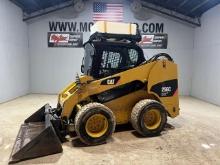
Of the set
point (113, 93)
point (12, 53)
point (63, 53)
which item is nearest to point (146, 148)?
point (113, 93)

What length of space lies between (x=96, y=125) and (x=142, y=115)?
2.99ft

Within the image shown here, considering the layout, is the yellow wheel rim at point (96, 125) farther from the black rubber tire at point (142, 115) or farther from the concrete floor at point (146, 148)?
the black rubber tire at point (142, 115)

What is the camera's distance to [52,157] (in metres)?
3.73

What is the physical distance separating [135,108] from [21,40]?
23.1 ft

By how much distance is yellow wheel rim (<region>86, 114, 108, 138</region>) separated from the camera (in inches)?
168

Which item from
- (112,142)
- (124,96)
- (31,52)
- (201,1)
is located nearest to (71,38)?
(31,52)

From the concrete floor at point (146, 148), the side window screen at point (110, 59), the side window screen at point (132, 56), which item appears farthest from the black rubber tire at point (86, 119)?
the side window screen at point (132, 56)

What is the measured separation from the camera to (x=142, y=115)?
15.4 ft

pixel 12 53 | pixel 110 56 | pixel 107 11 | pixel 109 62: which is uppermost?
pixel 107 11

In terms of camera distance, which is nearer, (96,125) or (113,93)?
(96,125)

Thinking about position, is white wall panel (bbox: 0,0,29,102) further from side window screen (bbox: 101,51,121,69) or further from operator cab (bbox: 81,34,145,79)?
side window screen (bbox: 101,51,121,69)

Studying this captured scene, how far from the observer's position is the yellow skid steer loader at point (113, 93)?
4352 millimetres

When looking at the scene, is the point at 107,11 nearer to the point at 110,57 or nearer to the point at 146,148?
the point at 110,57

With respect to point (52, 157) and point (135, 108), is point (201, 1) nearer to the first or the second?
point (135, 108)
